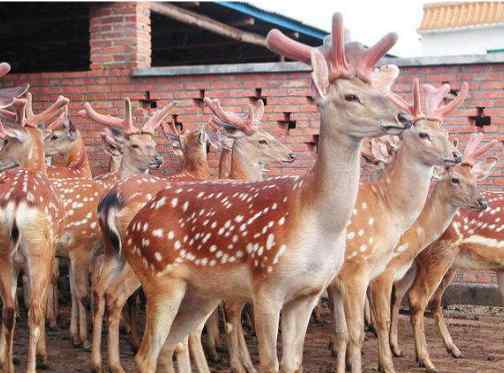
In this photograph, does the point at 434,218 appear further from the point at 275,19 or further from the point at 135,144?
the point at 275,19

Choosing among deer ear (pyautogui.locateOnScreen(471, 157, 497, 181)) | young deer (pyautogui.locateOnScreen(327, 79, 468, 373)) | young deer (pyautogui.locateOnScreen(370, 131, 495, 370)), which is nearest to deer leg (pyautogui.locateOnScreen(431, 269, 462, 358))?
young deer (pyautogui.locateOnScreen(370, 131, 495, 370))

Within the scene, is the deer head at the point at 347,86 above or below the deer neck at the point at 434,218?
above

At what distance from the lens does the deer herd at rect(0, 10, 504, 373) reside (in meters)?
5.99

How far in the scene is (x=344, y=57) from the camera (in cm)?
610

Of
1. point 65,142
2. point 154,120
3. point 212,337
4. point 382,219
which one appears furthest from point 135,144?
point 382,219

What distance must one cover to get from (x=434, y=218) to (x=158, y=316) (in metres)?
3.04

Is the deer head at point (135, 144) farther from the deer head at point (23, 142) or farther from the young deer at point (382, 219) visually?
the young deer at point (382, 219)

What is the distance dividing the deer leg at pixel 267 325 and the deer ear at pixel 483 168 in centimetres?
386

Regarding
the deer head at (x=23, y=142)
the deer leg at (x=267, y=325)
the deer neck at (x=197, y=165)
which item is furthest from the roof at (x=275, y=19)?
the deer leg at (x=267, y=325)

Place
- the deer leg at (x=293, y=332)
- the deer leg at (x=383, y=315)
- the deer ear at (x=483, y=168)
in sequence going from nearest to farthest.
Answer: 1. the deer leg at (x=293, y=332)
2. the deer leg at (x=383, y=315)
3. the deer ear at (x=483, y=168)

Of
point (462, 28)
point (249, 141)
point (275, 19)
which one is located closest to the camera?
point (249, 141)

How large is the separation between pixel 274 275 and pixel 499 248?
3.95 metres

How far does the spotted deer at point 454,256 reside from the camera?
9.08 m

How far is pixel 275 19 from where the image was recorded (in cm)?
1553
